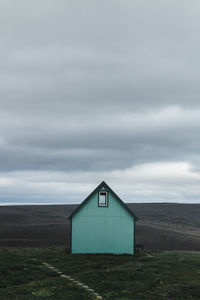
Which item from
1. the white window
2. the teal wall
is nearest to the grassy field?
the teal wall

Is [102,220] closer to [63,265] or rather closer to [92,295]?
[63,265]

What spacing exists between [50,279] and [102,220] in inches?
738

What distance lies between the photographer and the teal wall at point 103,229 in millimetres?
46594

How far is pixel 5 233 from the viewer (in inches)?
3049

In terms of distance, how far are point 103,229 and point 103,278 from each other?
17548 mm

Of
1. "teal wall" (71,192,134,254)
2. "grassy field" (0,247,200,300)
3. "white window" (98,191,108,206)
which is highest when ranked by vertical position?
"white window" (98,191,108,206)

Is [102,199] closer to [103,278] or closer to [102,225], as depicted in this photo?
[102,225]

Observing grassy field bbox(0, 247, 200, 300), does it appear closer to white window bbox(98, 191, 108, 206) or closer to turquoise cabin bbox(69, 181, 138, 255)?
turquoise cabin bbox(69, 181, 138, 255)

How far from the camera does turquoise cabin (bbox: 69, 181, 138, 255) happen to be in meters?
46.6

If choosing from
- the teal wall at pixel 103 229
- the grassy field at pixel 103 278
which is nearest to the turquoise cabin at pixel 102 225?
the teal wall at pixel 103 229

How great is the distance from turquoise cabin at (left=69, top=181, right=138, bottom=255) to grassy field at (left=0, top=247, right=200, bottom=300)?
4.19 m

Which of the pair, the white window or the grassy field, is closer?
the grassy field

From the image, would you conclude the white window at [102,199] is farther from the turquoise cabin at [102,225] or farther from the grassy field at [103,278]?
the grassy field at [103,278]

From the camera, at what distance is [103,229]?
4681 cm
